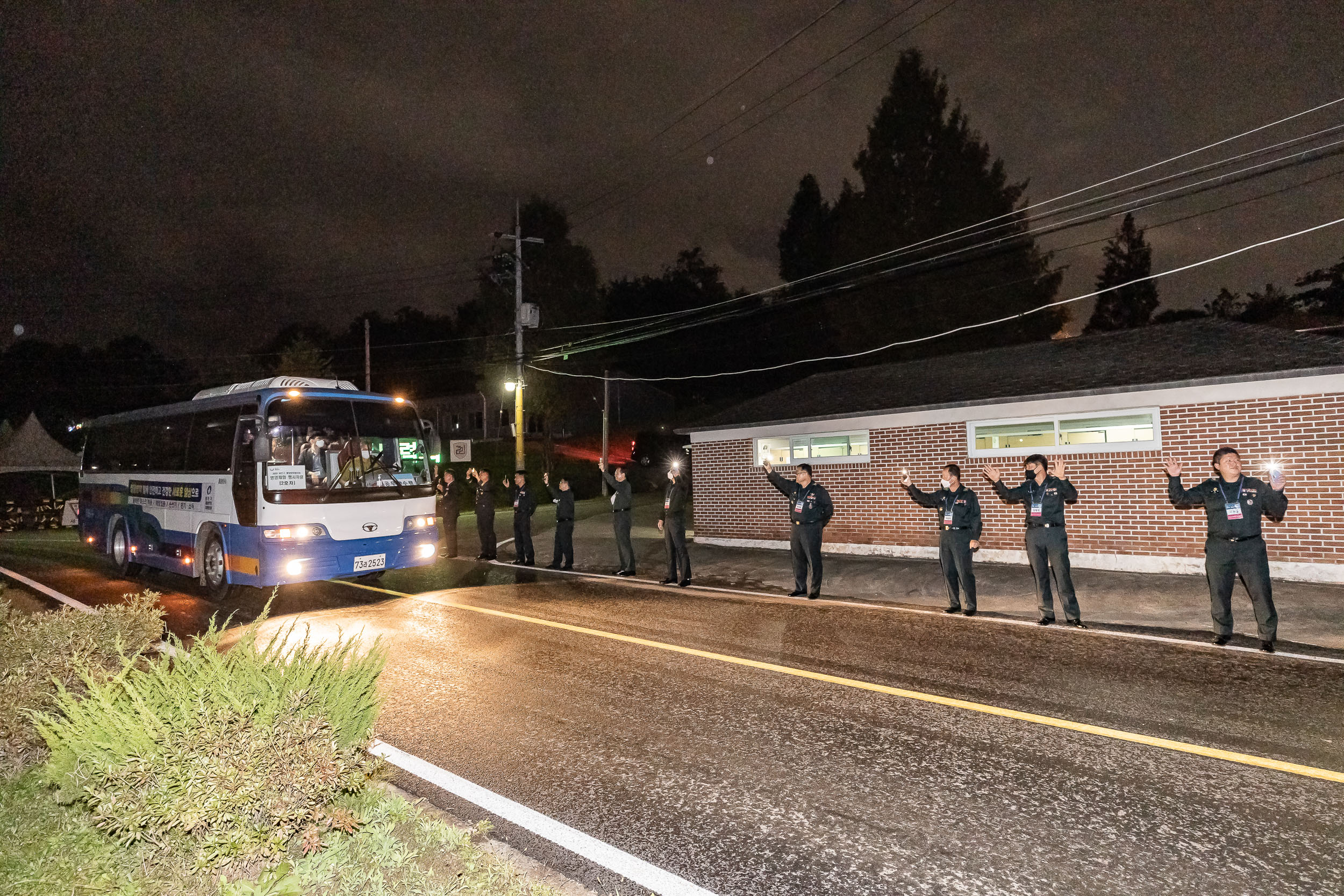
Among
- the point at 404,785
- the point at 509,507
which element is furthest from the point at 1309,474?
the point at 509,507

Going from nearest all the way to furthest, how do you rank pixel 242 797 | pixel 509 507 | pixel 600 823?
pixel 242 797, pixel 600 823, pixel 509 507

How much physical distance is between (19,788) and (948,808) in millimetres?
5213

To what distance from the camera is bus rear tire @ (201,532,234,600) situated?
11.1 metres

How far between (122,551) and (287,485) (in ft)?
22.1

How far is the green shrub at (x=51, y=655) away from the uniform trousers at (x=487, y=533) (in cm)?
1003

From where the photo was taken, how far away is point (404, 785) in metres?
4.44

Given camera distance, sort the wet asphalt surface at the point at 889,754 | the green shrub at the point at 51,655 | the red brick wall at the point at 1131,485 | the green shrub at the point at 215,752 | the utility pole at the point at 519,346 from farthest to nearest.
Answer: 1. the utility pole at the point at 519,346
2. the red brick wall at the point at 1131,485
3. the green shrub at the point at 51,655
4. the wet asphalt surface at the point at 889,754
5. the green shrub at the point at 215,752

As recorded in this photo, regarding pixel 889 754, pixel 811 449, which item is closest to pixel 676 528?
pixel 811 449

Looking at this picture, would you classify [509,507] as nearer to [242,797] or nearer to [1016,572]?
[1016,572]

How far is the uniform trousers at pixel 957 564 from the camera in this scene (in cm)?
933

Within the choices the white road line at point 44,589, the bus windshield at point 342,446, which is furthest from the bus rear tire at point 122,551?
the bus windshield at point 342,446

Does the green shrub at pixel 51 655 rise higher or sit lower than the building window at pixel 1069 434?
lower

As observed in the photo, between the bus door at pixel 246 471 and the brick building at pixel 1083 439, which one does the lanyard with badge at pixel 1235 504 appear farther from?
the bus door at pixel 246 471

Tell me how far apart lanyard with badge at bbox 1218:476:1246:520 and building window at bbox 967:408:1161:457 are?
4.60 m
